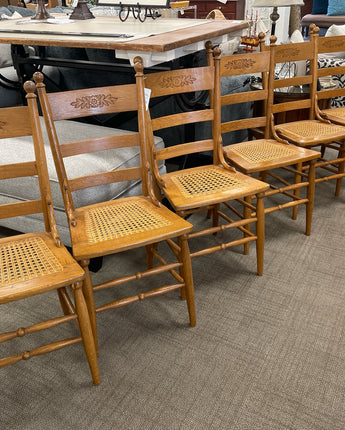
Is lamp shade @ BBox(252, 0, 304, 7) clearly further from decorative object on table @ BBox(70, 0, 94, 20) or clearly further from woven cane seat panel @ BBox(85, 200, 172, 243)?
woven cane seat panel @ BBox(85, 200, 172, 243)

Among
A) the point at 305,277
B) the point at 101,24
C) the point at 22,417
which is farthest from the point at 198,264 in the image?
the point at 101,24

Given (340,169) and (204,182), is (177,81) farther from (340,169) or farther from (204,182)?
(340,169)

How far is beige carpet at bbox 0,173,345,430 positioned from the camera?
1.37 metres

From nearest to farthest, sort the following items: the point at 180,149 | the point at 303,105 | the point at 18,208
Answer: the point at 18,208 → the point at 180,149 → the point at 303,105

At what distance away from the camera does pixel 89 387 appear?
4.85ft

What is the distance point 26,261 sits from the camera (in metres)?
1.37

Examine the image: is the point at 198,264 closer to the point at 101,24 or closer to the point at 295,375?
the point at 295,375

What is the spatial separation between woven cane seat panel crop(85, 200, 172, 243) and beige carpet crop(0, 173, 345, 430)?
478mm

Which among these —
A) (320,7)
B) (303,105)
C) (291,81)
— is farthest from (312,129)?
(320,7)

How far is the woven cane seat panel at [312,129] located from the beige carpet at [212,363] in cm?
73

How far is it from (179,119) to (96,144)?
17.6 inches

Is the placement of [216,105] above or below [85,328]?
above

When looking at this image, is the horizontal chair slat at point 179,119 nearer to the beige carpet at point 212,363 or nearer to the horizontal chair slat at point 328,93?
the beige carpet at point 212,363

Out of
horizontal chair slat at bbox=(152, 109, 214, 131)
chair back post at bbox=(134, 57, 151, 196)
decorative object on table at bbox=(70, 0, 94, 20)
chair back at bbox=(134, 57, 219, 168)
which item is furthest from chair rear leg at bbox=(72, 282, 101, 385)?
decorative object on table at bbox=(70, 0, 94, 20)
